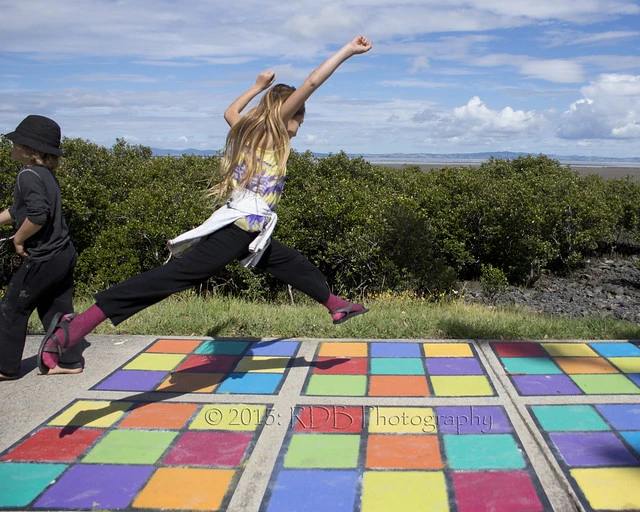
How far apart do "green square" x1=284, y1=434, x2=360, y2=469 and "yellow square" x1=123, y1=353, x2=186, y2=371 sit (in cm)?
157

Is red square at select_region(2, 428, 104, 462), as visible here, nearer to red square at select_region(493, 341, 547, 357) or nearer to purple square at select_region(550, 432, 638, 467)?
purple square at select_region(550, 432, 638, 467)

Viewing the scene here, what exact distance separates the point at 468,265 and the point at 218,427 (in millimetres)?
10368

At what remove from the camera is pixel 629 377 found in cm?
446

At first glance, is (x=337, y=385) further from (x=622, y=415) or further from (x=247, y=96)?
(x=247, y=96)

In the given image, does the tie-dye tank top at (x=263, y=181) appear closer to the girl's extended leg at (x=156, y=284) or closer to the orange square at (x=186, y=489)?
the girl's extended leg at (x=156, y=284)

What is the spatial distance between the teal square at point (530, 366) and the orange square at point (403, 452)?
4.26 ft

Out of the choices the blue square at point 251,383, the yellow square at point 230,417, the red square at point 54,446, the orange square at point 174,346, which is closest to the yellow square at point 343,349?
the blue square at point 251,383

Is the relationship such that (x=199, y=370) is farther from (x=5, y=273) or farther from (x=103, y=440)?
(x=5, y=273)

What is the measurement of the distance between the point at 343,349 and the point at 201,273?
1.83 m

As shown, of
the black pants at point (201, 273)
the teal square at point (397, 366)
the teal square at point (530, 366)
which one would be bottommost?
the teal square at point (397, 366)

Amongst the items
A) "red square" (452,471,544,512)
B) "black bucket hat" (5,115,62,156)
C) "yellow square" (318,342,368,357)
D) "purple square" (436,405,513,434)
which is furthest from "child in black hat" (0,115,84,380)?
"red square" (452,471,544,512)

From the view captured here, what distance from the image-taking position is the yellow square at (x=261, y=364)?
4707 millimetres

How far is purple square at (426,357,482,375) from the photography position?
461 cm

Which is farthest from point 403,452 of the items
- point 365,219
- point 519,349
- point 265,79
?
point 365,219
